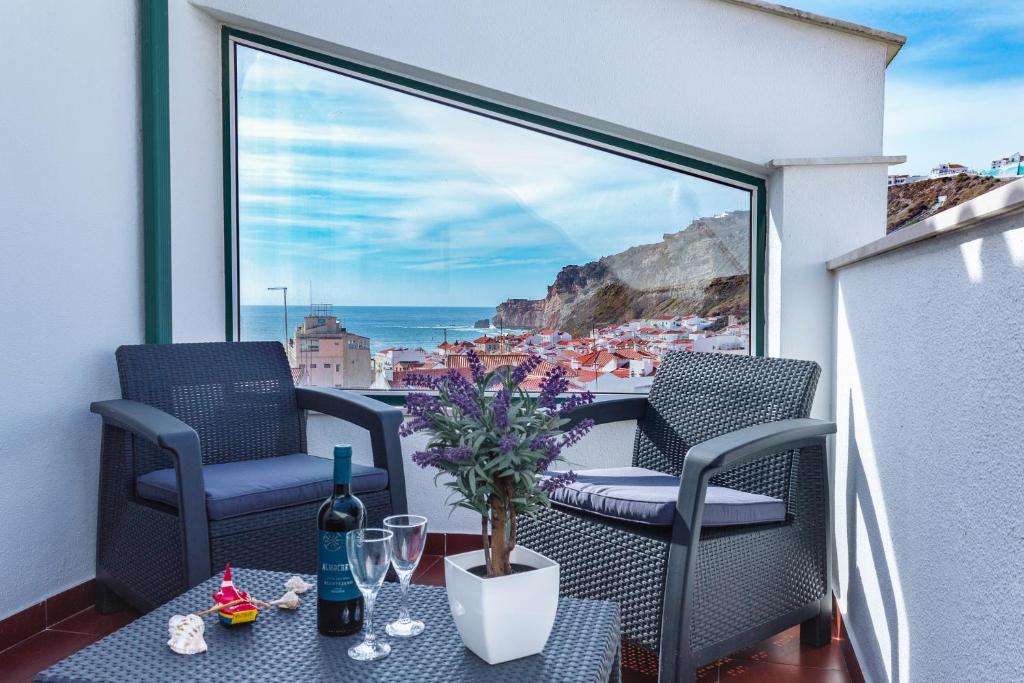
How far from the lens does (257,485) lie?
238cm

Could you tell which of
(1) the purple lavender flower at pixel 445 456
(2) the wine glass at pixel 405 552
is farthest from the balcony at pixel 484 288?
(2) the wine glass at pixel 405 552

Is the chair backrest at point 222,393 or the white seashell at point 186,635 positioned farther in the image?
the chair backrest at point 222,393

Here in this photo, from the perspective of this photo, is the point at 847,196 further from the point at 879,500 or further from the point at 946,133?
the point at 879,500

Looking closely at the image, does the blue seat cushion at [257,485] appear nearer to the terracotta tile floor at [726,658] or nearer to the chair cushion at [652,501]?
the terracotta tile floor at [726,658]

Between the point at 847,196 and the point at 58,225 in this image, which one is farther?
the point at 847,196

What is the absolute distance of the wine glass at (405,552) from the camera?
1378 mm

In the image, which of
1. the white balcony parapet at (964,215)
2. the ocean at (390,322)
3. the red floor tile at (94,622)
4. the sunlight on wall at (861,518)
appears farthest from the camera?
the ocean at (390,322)

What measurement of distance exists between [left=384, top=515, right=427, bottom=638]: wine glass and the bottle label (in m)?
0.08

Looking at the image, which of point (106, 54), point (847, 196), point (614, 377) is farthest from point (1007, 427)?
point (106, 54)

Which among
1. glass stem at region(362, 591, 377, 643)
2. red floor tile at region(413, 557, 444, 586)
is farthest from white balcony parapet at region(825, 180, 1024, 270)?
red floor tile at region(413, 557, 444, 586)

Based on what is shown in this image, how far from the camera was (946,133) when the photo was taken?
3.28 m

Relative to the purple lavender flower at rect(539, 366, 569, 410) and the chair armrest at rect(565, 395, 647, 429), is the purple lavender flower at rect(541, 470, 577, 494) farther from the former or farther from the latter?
the chair armrest at rect(565, 395, 647, 429)

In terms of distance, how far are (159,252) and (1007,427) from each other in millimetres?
2780

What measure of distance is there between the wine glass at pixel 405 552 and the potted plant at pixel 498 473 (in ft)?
0.23
